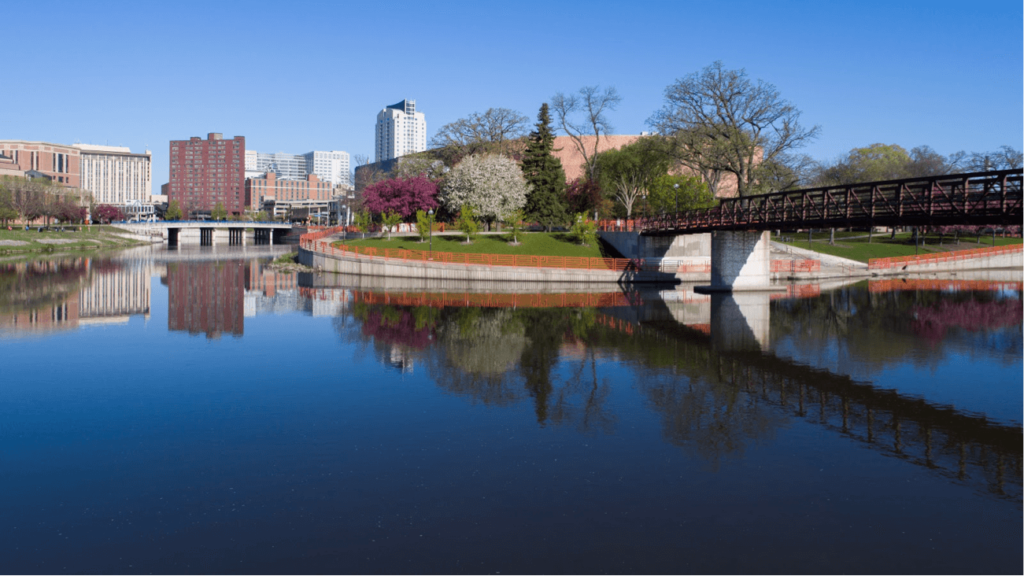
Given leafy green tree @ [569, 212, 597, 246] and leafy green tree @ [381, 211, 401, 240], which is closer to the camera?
leafy green tree @ [569, 212, 597, 246]

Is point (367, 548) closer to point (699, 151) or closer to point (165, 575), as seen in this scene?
point (165, 575)

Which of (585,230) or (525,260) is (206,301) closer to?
(525,260)

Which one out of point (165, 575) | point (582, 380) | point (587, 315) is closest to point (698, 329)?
point (587, 315)

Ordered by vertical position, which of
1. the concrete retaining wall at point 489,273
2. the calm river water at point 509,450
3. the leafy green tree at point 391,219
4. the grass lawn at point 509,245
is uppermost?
the leafy green tree at point 391,219

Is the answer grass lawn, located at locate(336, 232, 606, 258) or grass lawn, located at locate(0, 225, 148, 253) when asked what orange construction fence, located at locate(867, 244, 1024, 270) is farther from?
grass lawn, located at locate(0, 225, 148, 253)

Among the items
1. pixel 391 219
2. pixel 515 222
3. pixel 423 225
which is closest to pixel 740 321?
pixel 515 222

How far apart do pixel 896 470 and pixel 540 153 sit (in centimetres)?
6219

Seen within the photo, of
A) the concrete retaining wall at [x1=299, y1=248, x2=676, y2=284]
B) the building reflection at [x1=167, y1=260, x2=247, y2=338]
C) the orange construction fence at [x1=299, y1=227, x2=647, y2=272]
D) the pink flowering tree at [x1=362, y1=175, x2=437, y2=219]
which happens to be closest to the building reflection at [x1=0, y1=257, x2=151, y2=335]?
the building reflection at [x1=167, y1=260, x2=247, y2=338]

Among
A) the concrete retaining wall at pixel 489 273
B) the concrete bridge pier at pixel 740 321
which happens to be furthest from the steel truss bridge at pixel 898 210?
the concrete bridge pier at pixel 740 321

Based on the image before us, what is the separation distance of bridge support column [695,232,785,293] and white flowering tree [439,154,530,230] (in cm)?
2404

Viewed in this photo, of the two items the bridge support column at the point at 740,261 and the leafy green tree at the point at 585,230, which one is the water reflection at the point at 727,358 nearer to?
the bridge support column at the point at 740,261

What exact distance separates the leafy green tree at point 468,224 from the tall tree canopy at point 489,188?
2078mm

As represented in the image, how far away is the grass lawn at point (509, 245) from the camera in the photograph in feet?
198

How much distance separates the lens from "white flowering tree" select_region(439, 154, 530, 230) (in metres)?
67.8
